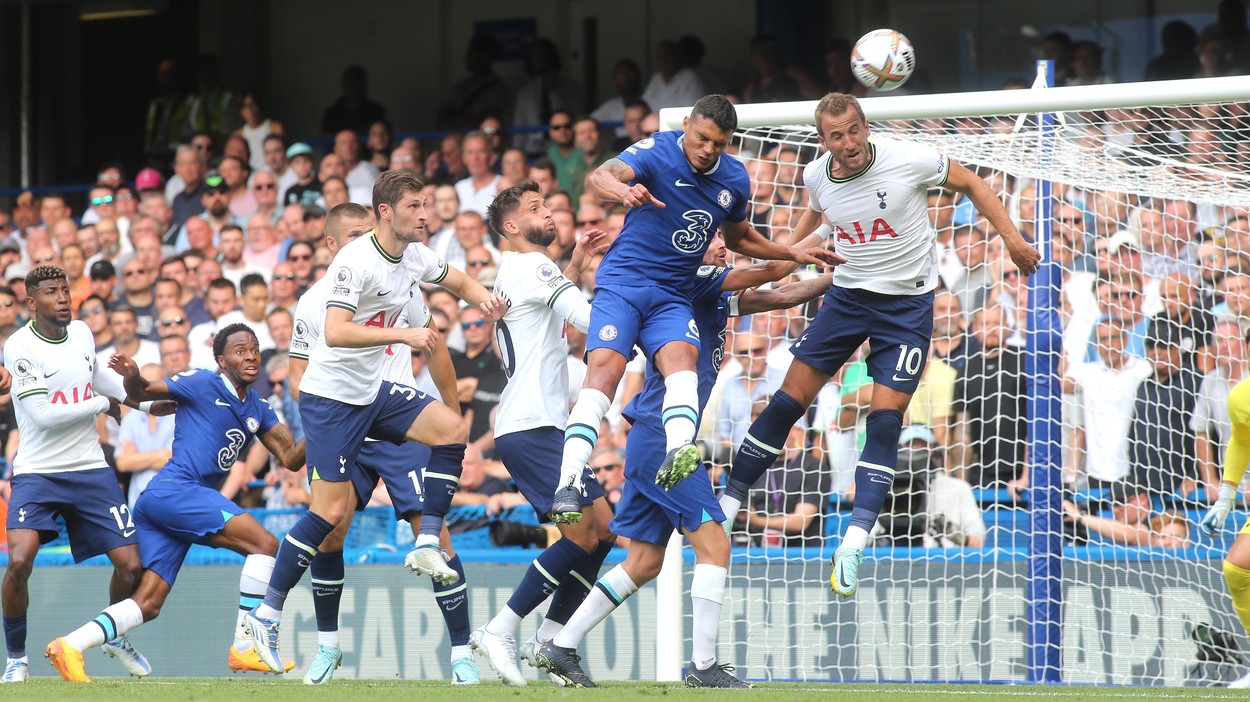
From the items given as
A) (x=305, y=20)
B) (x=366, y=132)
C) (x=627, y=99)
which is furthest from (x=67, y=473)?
(x=305, y=20)

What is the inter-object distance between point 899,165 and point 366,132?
978 cm

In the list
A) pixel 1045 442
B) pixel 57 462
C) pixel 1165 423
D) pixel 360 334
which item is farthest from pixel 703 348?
pixel 57 462

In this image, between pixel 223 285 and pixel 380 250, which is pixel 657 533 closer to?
pixel 380 250

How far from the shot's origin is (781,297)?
7387 mm

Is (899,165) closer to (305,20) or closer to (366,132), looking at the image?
(366,132)

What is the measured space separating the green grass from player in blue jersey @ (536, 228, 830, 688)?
0.56 ft

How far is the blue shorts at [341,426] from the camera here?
7.34 m

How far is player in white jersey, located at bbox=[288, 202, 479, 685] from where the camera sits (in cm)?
755

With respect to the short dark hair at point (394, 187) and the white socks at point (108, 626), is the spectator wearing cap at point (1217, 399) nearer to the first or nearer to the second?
the short dark hair at point (394, 187)

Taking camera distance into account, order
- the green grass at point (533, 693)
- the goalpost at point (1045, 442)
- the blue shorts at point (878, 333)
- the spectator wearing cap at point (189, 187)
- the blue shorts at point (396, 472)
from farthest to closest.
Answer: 1. the spectator wearing cap at point (189, 187)
2. the goalpost at point (1045, 442)
3. the blue shorts at point (396, 472)
4. the blue shorts at point (878, 333)
5. the green grass at point (533, 693)

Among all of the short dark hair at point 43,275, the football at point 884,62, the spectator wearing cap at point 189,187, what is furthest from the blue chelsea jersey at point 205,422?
the spectator wearing cap at point 189,187

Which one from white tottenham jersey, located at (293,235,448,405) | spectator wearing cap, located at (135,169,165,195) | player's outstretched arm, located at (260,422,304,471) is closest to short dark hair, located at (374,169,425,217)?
white tottenham jersey, located at (293,235,448,405)

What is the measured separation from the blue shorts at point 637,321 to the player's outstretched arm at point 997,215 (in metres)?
1.42

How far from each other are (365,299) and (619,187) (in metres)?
1.57
